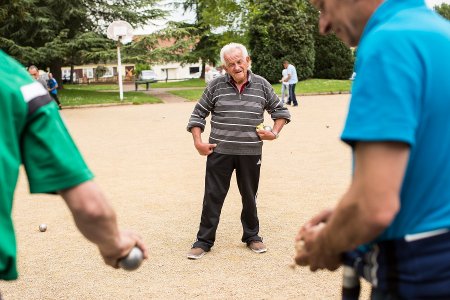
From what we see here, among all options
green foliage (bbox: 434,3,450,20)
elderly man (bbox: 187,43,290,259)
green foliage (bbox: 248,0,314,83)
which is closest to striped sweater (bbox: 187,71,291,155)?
elderly man (bbox: 187,43,290,259)

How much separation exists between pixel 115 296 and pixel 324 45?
40.1 metres

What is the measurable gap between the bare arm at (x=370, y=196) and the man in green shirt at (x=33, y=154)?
771 millimetres

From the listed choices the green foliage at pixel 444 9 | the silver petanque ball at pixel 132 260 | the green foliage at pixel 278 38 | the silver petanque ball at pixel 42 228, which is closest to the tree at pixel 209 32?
the green foliage at pixel 278 38

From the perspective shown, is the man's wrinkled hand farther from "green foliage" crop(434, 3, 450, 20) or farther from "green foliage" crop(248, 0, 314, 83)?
"green foliage" crop(434, 3, 450, 20)

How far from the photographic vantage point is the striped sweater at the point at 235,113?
520cm

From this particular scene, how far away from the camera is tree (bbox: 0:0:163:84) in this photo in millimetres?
31484

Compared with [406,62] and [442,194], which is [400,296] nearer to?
[442,194]

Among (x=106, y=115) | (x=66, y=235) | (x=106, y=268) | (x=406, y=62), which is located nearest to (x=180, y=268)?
(x=106, y=268)

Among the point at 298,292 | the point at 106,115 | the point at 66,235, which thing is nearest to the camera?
the point at 298,292

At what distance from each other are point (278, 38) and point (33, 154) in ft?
125

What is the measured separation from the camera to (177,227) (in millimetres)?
6270

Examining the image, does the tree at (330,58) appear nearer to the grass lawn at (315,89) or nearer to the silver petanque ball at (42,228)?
the grass lawn at (315,89)

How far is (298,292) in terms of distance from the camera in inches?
174

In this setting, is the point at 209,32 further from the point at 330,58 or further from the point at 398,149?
the point at 398,149
